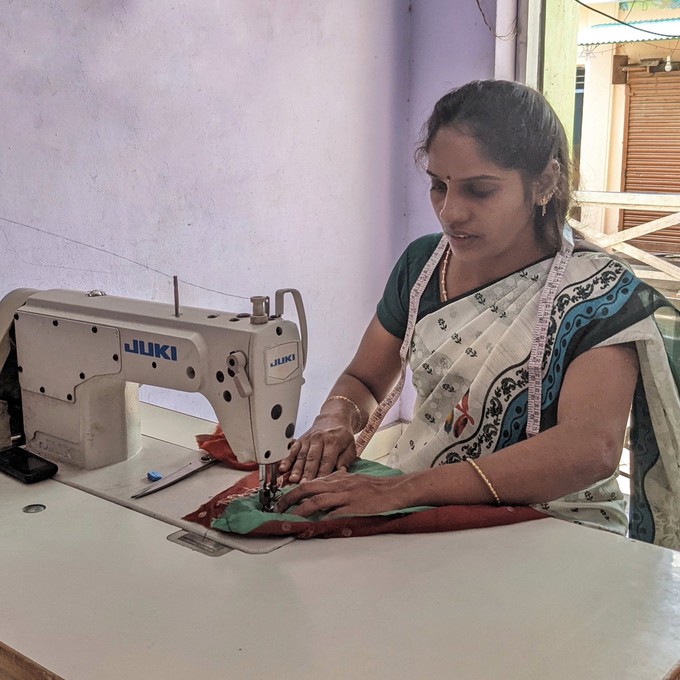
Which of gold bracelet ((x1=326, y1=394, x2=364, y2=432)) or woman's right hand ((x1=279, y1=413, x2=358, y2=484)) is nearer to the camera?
woman's right hand ((x1=279, y1=413, x2=358, y2=484))

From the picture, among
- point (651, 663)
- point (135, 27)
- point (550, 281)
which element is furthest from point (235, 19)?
point (651, 663)

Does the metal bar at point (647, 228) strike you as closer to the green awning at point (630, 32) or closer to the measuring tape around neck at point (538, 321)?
the green awning at point (630, 32)

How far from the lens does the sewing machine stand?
47.2 inches

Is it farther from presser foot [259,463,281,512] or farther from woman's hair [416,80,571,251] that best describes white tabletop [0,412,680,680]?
woman's hair [416,80,571,251]

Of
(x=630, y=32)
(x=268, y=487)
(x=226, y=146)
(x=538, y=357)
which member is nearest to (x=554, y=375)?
(x=538, y=357)

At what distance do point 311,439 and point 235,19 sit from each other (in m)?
1.51

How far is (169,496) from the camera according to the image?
1324mm

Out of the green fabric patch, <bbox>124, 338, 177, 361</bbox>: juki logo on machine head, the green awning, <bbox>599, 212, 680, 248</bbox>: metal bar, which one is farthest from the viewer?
<bbox>599, 212, 680, 248</bbox>: metal bar

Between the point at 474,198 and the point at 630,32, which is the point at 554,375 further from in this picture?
the point at 630,32

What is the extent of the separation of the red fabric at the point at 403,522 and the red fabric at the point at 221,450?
0.67ft

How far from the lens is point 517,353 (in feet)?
4.96

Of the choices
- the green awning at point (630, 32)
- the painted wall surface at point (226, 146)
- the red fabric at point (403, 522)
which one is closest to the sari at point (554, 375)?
the red fabric at point (403, 522)

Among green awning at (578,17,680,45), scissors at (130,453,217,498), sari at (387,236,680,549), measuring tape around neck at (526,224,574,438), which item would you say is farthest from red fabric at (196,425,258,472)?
green awning at (578,17,680,45)

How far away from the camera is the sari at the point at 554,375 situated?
1.44 metres
